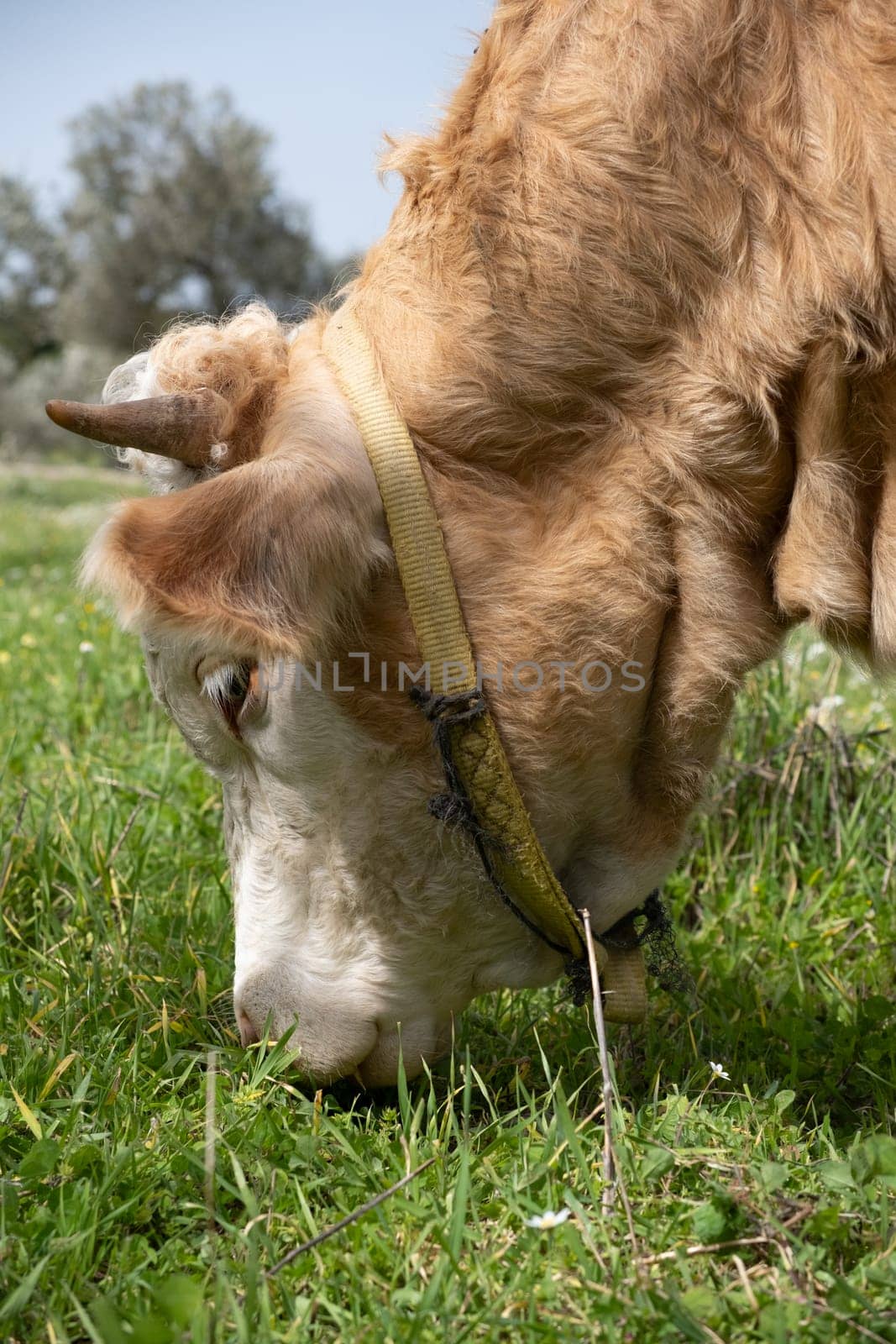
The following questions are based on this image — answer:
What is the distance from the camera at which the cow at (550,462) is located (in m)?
2.10

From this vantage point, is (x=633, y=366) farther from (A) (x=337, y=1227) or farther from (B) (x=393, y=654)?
(A) (x=337, y=1227)

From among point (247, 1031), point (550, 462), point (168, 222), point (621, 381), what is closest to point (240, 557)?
point (550, 462)

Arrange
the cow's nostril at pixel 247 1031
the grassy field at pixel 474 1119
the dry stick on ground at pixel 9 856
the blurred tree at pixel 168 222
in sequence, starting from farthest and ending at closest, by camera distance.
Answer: the blurred tree at pixel 168 222, the dry stick on ground at pixel 9 856, the cow's nostril at pixel 247 1031, the grassy field at pixel 474 1119

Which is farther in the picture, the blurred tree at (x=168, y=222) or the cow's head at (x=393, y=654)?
the blurred tree at (x=168, y=222)

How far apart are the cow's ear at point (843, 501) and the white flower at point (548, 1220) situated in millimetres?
1141

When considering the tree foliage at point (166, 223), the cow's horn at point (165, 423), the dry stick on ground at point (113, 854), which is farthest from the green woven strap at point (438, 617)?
the tree foliage at point (166, 223)

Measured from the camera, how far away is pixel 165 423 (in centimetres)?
226

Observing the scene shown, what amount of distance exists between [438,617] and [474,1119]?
44.1 inches

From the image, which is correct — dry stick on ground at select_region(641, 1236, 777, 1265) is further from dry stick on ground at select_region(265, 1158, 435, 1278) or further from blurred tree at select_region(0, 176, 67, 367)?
blurred tree at select_region(0, 176, 67, 367)

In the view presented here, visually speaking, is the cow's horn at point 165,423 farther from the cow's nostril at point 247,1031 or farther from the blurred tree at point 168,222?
the blurred tree at point 168,222

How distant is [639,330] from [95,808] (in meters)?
2.43

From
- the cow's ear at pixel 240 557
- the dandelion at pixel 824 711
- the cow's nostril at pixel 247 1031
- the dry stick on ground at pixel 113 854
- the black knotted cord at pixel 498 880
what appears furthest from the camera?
the dandelion at pixel 824 711

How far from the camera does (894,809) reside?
3.84 m

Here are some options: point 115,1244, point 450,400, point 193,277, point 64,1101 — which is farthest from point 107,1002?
point 193,277
